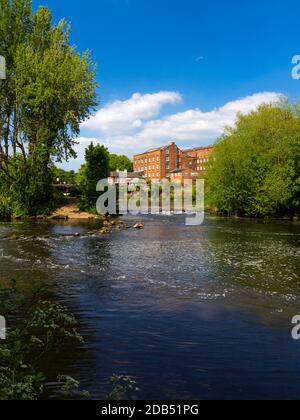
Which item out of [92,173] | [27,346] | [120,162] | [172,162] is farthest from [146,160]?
[27,346]

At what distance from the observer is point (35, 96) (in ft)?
151

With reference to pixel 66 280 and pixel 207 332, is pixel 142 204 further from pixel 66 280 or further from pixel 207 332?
pixel 207 332

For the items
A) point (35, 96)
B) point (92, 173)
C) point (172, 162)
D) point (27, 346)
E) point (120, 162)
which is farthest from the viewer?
point (120, 162)

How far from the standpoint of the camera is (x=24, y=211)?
48438 millimetres

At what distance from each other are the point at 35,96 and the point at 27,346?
1738 inches

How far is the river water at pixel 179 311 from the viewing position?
26.4 feet

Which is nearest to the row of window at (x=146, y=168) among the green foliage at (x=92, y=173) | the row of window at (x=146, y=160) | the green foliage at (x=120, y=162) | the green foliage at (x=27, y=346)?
the row of window at (x=146, y=160)

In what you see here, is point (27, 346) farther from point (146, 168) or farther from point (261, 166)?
point (146, 168)

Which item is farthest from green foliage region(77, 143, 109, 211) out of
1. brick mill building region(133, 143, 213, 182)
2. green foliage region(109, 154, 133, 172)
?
green foliage region(109, 154, 133, 172)

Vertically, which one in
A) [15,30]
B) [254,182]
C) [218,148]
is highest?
[15,30]

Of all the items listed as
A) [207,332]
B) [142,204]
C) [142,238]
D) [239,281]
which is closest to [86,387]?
[207,332]

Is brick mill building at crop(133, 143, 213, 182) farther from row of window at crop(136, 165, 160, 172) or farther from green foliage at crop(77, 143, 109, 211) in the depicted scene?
green foliage at crop(77, 143, 109, 211)

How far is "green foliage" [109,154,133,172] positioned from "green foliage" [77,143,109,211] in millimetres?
123488

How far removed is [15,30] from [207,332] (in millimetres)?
48750
